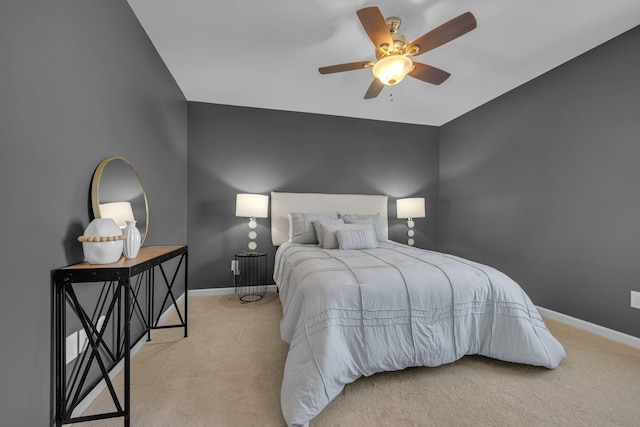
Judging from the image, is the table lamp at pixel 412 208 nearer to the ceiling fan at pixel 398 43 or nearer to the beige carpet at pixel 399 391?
the ceiling fan at pixel 398 43

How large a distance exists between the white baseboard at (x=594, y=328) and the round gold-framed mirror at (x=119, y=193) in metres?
3.97

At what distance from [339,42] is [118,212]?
7.27 ft

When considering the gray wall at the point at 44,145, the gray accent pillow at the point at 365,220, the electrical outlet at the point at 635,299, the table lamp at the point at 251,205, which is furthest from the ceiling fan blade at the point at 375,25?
the electrical outlet at the point at 635,299

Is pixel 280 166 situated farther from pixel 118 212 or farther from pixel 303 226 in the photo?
pixel 118 212

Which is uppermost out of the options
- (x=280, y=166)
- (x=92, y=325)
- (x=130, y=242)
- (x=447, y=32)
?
(x=447, y=32)

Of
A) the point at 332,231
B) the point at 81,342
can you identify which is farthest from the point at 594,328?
the point at 81,342

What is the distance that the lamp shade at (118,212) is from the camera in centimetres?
165

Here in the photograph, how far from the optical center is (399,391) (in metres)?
1.67

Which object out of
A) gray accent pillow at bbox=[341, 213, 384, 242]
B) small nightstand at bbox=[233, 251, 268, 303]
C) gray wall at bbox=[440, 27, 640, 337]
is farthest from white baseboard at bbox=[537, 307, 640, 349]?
small nightstand at bbox=[233, 251, 268, 303]

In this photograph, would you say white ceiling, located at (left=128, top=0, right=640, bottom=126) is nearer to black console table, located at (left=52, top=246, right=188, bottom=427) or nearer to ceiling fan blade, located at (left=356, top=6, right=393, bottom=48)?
ceiling fan blade, located at (left=356, top=6, right=393, bottom=48)

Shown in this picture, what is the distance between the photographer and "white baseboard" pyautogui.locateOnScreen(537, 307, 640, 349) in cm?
228

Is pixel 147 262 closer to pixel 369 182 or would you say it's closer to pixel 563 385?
pixel 563 385

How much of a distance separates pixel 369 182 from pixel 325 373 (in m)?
3.29

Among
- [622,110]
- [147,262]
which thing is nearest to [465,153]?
[622,110]
